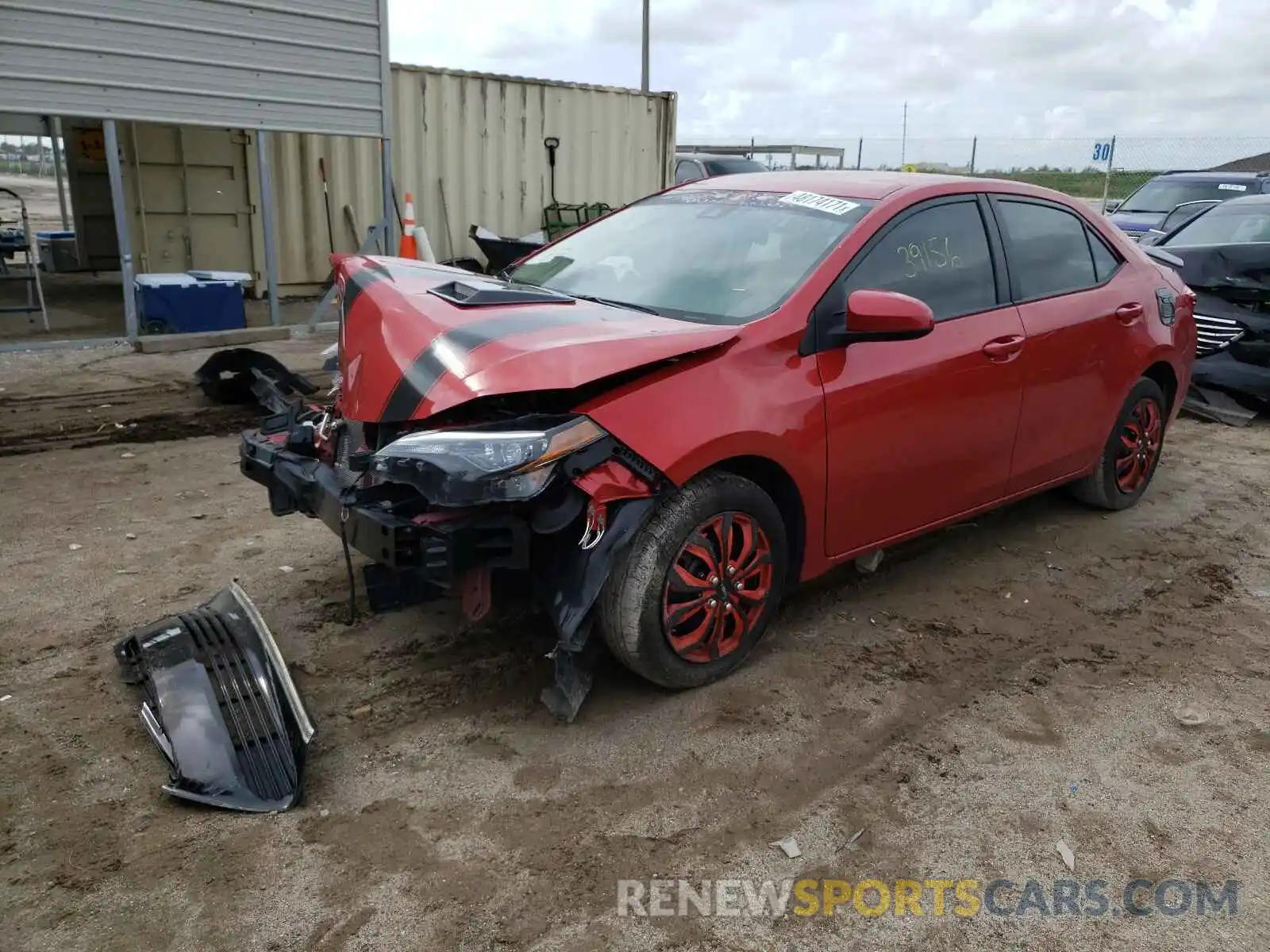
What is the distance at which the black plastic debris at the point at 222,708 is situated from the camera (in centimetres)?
274

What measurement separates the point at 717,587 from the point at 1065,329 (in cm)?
221

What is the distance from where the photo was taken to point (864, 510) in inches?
144

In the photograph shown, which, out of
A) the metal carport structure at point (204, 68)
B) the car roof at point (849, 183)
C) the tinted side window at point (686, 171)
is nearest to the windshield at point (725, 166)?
the tinted side window at point (686, 171)

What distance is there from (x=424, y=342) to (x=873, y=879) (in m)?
2.01

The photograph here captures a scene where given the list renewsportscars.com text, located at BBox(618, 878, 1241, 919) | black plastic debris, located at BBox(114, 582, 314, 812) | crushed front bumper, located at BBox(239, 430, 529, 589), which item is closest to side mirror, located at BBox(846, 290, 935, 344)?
crushed front bumper, located at BBox(239, 430, 529, 589)

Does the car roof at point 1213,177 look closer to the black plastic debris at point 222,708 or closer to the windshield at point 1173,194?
the windshield at point 1173,194

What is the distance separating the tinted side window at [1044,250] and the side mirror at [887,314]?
119 cm

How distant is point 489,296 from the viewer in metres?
3.41

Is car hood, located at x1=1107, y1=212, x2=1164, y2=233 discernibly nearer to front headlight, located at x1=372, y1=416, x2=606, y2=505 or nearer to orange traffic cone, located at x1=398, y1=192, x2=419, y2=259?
orange traffic cone, located at x1=398, y1=192, x2=419, y2=259

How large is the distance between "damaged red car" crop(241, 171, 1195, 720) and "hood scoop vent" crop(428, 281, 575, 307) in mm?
19

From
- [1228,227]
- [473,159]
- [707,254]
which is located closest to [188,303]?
[473,159]

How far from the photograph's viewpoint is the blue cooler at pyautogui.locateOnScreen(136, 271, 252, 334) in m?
8.62

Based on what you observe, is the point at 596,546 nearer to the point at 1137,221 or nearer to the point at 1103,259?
the point at 1103,259

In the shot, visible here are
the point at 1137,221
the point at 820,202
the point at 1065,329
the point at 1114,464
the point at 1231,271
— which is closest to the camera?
the point at 820,202
